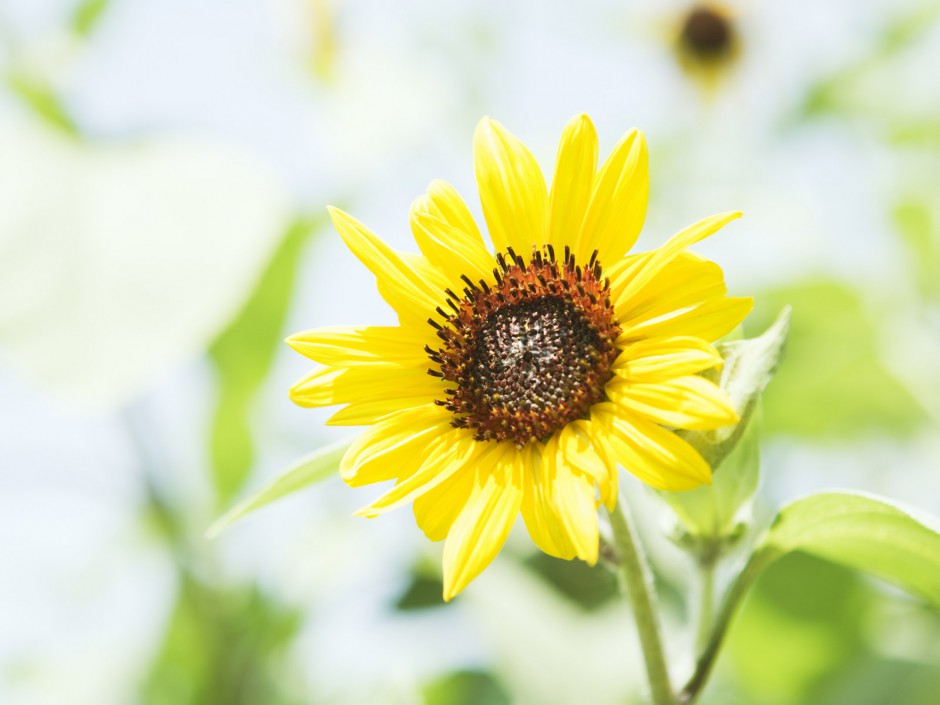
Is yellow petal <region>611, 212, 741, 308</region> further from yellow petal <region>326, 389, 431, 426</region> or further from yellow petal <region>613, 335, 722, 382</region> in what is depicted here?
yellow petal <region>326, 389, 431, 426</region>

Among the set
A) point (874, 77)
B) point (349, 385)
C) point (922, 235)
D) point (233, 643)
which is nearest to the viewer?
point (349, 385)

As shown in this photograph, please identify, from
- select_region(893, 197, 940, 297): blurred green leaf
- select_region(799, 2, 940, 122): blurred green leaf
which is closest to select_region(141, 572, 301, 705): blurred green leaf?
select_region(893, 197, 940, 297): blurred green leaf

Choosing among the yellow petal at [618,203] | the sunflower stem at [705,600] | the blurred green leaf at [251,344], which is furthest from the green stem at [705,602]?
the blurred green leaf at [251,344]

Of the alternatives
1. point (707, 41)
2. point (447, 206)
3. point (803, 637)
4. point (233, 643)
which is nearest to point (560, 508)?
point (447, 206)

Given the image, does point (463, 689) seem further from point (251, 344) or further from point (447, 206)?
point (447, 206)

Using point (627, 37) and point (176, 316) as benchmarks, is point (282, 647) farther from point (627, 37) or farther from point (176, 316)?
point (627, 37)

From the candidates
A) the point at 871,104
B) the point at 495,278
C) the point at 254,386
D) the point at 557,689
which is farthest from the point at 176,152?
the point at 871,104
